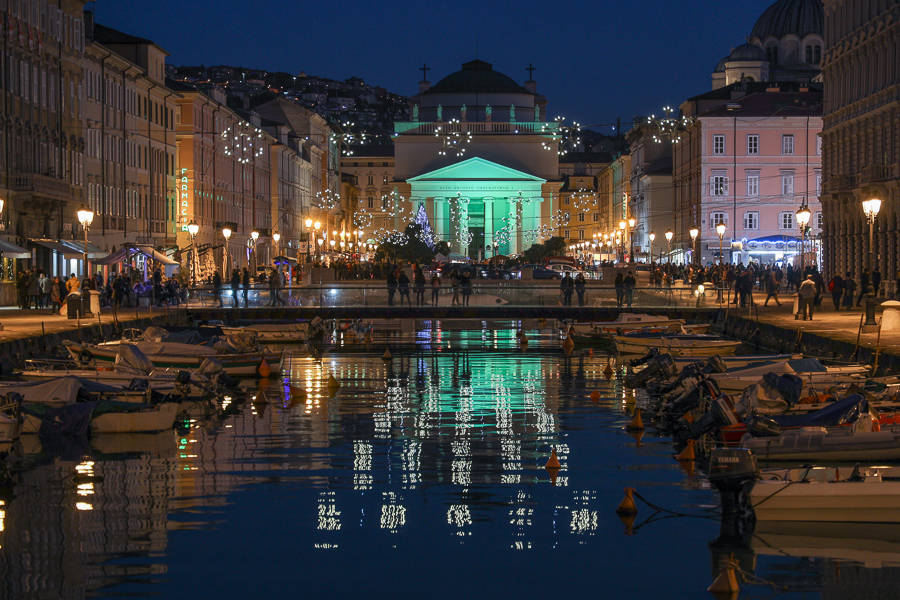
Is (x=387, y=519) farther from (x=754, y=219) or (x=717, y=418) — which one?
(x=754, y=219)

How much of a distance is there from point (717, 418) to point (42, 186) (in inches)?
1445

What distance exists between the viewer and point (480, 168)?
129500mm

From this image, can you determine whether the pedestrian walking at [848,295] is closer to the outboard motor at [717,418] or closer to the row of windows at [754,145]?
the outboard motor at [717,418]

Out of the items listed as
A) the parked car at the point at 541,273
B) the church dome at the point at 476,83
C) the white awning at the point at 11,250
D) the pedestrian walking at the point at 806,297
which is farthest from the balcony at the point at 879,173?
the church dome at the point at 476,83

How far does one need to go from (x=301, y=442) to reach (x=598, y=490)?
21.2 feet

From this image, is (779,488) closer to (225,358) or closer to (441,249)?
(225,358)

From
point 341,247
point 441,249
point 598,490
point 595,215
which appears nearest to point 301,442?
point 598,490

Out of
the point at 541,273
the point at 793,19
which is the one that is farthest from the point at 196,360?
the point at 793,19

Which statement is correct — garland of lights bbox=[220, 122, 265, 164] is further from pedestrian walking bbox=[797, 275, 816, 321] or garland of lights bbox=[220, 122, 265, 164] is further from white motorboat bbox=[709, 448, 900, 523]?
white motorboat bbox=[709, 448, 900, 523]

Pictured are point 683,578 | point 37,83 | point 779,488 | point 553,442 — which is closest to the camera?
point 683,578

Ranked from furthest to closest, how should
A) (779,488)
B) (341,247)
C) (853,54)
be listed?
(341,247) → (853,54) → (779,488)

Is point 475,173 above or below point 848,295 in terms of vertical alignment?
above

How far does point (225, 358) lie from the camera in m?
31.7

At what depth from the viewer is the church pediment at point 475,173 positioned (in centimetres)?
12915
